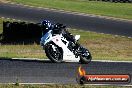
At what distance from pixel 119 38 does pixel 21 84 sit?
19256 mm

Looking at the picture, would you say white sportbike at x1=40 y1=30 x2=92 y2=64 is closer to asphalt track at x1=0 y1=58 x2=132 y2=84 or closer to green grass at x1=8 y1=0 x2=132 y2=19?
asphalt track at x1=0 y1=58 x2=132 y2=84

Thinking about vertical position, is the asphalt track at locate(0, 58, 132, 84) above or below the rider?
below

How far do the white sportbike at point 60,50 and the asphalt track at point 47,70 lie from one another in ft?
0.85

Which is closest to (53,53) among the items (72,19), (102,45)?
(102,45)

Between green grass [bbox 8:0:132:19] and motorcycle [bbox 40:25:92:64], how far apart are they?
2497 cm

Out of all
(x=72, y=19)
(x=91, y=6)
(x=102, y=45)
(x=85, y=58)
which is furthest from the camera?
(x=91, y=6)

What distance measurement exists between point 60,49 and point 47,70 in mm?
2023

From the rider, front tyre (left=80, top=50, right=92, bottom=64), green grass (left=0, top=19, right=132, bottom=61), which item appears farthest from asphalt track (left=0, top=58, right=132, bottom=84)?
green grass (left=0, top=19, right=132, bottom=61)

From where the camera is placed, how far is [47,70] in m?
13.1

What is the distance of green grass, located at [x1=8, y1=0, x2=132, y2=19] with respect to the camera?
136ft

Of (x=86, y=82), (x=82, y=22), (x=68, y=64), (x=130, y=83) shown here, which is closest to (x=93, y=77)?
(x=86, y=82)

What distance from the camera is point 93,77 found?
1130cm

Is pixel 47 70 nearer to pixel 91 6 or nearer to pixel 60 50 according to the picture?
pixel 60 50

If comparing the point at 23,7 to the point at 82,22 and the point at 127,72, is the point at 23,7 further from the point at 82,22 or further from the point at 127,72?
the point at 127,72
